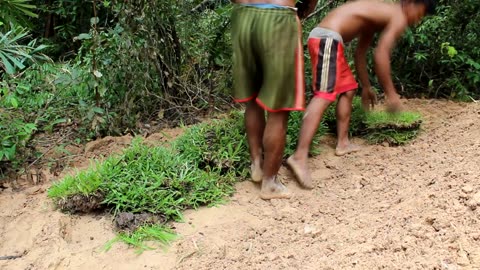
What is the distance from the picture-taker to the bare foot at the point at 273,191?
3.06 metres

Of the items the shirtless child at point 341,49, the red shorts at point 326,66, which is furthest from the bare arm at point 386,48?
the red shorts at point 326,66

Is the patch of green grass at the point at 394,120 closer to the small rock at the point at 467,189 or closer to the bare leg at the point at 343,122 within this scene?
the bare leg at the point at 343,122

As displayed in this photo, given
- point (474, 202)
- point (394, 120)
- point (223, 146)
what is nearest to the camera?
point (474, 202)

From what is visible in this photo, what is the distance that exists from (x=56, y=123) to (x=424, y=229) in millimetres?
2961

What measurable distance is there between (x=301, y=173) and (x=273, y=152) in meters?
0.28

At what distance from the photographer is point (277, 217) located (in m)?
2.90

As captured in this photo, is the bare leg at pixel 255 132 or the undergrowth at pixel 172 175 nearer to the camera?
the undergrowth at pixel 172 175

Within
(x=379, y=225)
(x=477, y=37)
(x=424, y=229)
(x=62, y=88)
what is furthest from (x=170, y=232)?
(x=477, y=37)

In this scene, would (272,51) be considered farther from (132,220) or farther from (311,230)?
(132,220)

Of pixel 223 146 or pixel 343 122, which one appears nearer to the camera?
pixel 223 146

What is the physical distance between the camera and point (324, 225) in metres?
2.74

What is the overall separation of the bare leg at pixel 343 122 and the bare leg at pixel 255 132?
2.16 feet

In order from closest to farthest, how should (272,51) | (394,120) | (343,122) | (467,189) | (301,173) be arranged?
1. (467,189)
2. (272,51)
3. (301,173)
4. (343,122)
5. (394,120)

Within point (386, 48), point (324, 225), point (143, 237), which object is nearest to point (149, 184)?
point (143, 237)
